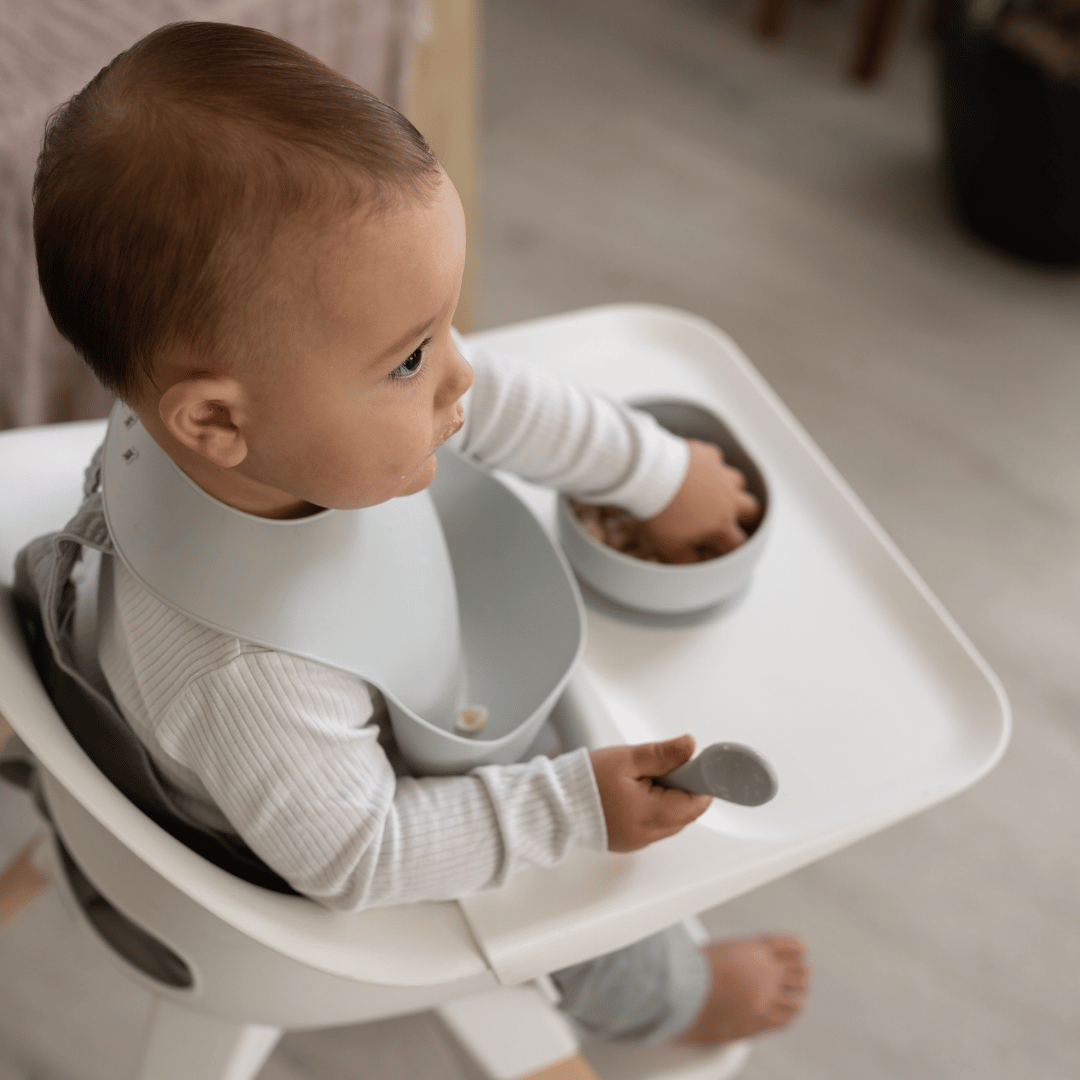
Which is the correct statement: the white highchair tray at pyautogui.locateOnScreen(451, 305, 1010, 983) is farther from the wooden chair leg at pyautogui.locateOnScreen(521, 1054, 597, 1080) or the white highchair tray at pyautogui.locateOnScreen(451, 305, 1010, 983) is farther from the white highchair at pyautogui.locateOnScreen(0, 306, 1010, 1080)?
the wooden chair leg at pyautogui.locateOnScreen(521, 1054, 597, 1080)

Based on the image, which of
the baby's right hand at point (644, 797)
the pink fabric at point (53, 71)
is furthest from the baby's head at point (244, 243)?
the pink fabric at point (53, 71)

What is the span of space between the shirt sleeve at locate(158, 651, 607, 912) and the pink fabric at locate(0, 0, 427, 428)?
0.49 metres

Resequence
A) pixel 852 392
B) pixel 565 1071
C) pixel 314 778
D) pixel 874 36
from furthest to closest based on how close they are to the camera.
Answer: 1. pixel 874 36
2. pixel 852 392
3. pixel 565 1071
4. pixel 314 778


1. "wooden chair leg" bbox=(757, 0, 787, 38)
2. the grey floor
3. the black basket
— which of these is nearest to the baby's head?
the grey floor

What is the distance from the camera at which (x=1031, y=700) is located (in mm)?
1202

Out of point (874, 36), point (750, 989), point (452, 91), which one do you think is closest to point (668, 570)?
point (750, 989)

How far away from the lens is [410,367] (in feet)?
1.42

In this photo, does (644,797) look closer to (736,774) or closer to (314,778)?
(736,774)

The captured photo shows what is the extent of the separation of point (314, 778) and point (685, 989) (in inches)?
16.1

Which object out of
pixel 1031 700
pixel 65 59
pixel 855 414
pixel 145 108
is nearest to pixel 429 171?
pixel 145 108

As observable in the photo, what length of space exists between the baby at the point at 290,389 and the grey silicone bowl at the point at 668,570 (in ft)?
0.17

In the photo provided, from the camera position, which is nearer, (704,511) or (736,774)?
(736,774)

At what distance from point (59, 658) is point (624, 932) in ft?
1.00

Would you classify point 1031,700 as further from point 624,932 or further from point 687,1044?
point 624,932
